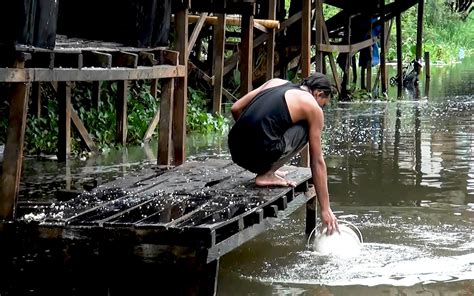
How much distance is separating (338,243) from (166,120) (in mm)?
2081

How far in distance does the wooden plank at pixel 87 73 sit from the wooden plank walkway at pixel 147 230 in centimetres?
90

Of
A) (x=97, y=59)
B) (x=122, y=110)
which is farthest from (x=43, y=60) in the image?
(x=122, y=110)

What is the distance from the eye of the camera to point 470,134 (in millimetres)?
14875

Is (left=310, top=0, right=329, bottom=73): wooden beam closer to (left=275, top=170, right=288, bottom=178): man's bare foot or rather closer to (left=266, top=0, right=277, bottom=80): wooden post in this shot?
(left=266, top=0, right=277, bottom=80): wooden post

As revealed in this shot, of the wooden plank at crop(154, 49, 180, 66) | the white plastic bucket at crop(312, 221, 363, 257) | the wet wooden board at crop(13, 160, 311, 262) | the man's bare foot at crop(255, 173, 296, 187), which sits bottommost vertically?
the white plastic bucket at crop(312, 221, 363, 257)

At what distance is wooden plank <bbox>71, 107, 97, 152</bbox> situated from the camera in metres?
11.2

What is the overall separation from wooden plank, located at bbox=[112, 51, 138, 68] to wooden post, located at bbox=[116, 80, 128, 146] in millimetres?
4232

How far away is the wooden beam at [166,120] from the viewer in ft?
27.3

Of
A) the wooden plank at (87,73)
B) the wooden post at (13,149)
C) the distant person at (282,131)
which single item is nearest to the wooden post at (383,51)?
the wooden plank at (87,73)

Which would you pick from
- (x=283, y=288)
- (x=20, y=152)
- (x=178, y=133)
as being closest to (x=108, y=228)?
(x=20, y=152)

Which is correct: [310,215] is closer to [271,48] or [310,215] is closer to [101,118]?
[101,118]

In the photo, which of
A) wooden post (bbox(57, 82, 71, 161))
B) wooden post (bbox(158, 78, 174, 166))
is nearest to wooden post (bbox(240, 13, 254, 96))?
wooden post (bbox(158, 78, 174, 166))

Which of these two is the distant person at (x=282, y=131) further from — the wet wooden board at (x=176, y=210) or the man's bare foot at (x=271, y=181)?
the wet wooden board at (x=176, y=210)

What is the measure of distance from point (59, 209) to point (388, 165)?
266 inches
